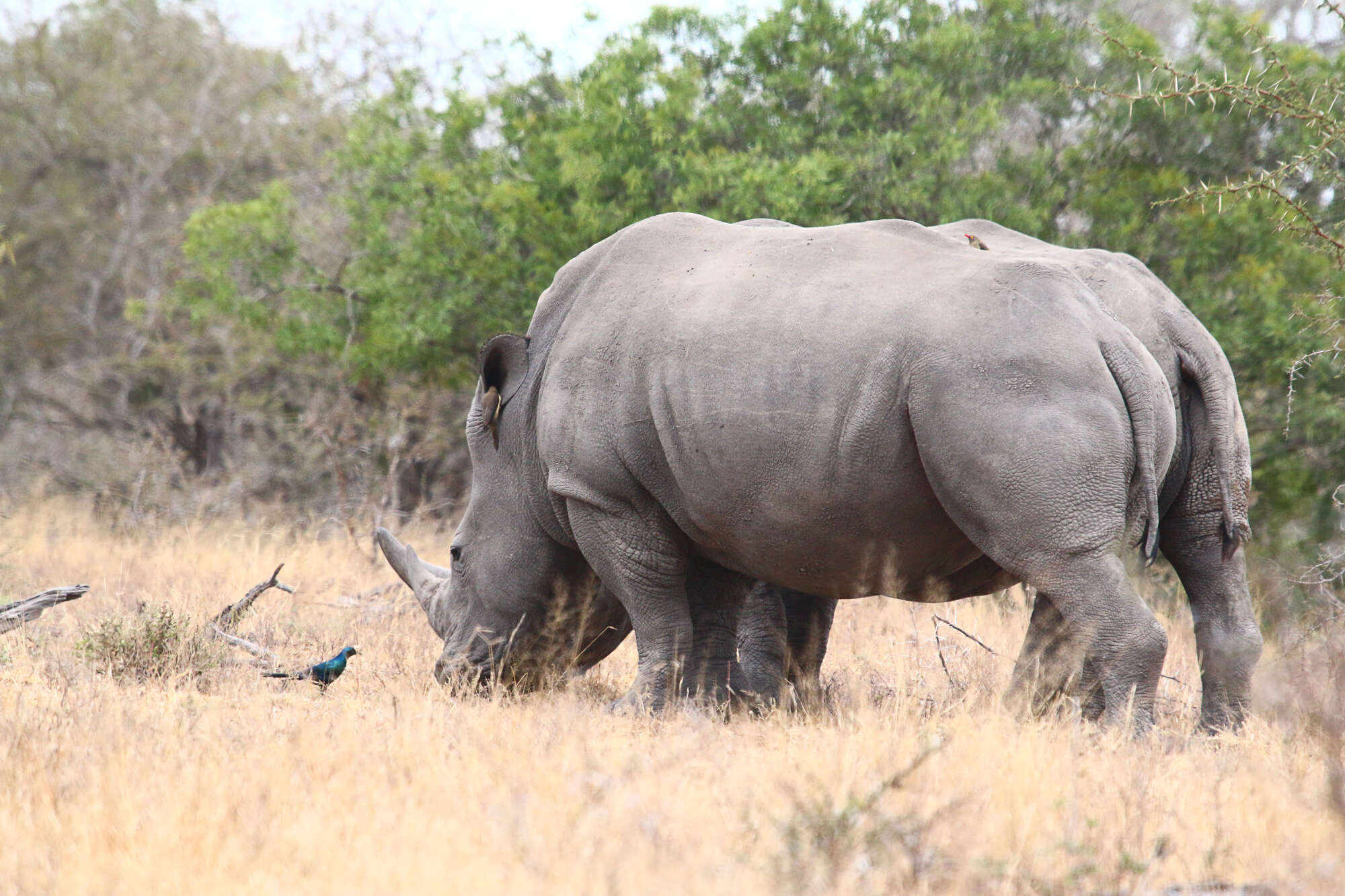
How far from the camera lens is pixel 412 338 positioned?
13.2 metres

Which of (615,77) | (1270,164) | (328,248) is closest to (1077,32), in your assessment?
(1270,164)

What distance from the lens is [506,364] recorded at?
6043 millimetres

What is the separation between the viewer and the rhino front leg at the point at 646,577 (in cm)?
552

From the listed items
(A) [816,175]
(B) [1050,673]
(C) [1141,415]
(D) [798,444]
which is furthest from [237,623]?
(A) [816,175]

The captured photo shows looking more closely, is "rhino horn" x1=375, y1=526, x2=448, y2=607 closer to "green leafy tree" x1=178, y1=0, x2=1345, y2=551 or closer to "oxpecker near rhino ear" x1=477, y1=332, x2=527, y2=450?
"oxpecker near rhino ear" x1=477, y1=332, x2=527, y2=450

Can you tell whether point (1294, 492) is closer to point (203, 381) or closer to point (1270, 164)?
point (1270, 164)

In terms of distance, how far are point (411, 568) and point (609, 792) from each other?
3277mm

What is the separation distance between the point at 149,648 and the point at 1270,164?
9.78m

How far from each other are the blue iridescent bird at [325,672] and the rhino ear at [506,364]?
1.26 metres

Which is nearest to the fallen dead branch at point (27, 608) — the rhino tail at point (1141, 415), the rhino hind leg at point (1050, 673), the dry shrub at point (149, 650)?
the dry shrub at point (149, 650)

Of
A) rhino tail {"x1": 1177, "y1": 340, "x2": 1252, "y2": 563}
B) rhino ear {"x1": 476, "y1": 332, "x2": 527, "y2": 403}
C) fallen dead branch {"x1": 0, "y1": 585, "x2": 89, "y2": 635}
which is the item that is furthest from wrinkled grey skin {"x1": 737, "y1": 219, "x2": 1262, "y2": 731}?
fallen dead branch {"x1": 0, "y1": 585, "x2": 89, "y2": 635}

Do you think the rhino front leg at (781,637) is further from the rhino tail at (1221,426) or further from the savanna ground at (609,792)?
the rhino tail at (1221,426)

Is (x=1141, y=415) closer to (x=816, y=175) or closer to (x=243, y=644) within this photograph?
(x=243, y=644)

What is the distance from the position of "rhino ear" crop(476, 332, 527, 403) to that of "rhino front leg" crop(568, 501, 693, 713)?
739mm
